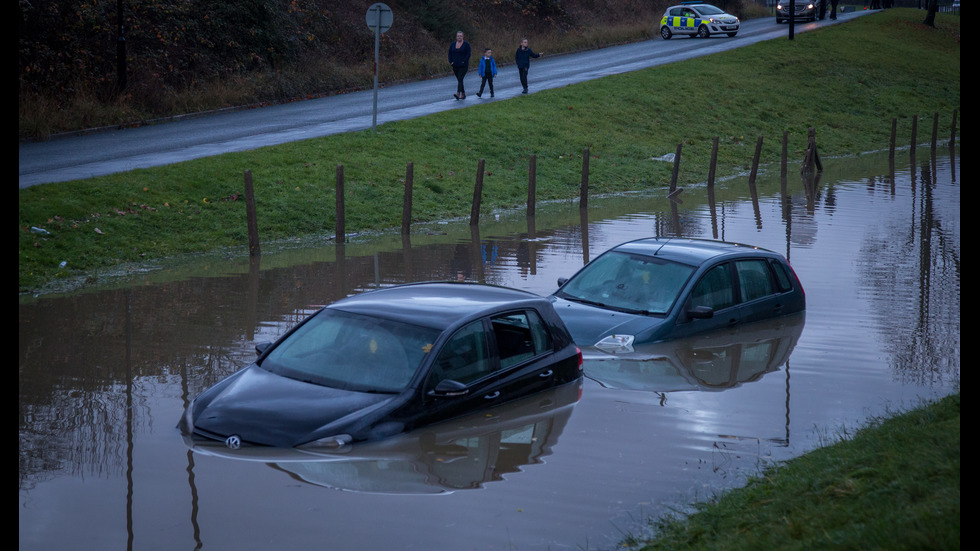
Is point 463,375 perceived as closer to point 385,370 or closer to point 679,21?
point 385,370

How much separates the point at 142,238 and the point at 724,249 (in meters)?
10.6

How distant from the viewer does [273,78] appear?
35344mm

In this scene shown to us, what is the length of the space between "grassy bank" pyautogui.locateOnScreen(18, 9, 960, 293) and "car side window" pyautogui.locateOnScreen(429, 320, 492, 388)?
891 cm

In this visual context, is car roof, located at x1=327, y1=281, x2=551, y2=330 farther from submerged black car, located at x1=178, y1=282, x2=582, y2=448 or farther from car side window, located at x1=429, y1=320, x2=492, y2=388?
car side window, located at x1=429, y1=320, x2=492, y2=388

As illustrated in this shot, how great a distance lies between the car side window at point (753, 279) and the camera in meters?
13.7

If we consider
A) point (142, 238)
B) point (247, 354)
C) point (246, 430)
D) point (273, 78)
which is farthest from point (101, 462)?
point (273, 78)

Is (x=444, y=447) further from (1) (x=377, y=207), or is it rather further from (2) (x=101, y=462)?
(1) (x=377, y=207)

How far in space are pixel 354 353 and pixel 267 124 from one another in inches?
854

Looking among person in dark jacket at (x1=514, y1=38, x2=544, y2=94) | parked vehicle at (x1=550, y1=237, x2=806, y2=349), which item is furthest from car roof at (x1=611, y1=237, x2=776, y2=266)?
person in dark jacket at (x1=514, y1=38, x2=544, y2=94)

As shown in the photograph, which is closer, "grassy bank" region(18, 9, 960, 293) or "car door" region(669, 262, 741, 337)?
"car door" region(669, 262, 741, 337)

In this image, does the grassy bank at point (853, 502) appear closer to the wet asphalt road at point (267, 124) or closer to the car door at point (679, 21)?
the wet asphalt road at point (267, 124)

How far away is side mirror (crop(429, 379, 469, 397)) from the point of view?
884cm

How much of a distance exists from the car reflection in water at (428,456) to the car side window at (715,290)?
3898mm

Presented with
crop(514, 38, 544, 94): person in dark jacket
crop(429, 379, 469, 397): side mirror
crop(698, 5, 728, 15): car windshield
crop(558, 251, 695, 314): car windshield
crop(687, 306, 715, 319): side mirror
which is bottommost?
crop(687, 306, 715, 319): side mirror
